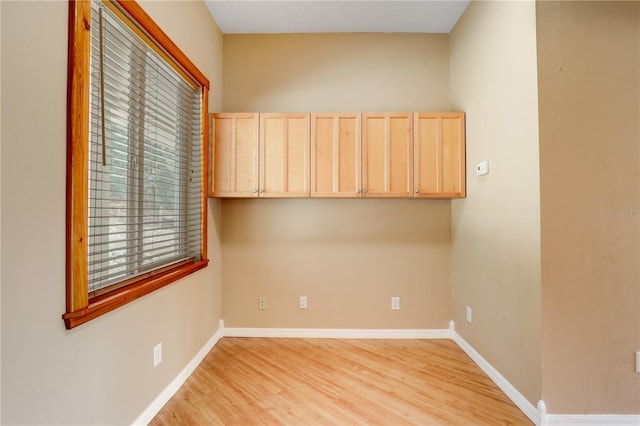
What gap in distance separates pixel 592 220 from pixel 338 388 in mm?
1923

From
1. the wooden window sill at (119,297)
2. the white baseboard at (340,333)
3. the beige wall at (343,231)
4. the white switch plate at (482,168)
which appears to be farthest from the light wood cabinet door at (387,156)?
the wooden window sill at (119,297)

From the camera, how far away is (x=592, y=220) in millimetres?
1644

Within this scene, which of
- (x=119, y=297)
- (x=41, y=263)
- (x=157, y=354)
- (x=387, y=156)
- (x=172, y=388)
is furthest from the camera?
(x=387, y=156)

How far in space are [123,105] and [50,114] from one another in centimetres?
48

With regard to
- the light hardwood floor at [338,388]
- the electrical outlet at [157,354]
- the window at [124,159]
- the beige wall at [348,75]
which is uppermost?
the beige wall at [348,75]

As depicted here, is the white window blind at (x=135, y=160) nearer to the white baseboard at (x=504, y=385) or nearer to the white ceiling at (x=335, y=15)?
the white ceiling at (x=335, y=15)

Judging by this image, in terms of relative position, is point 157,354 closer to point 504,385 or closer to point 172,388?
point 172,388

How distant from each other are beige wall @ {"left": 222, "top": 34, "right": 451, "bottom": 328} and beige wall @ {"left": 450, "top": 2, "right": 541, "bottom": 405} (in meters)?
0.28

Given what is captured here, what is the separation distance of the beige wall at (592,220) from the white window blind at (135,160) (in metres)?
2.35

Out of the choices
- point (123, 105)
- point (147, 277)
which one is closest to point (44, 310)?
point (147, 277)

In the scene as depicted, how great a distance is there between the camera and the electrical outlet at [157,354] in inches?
68.0

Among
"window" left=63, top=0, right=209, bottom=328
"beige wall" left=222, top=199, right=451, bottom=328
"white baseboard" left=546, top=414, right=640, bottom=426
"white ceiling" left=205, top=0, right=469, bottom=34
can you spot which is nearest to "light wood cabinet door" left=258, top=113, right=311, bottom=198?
"beige wall" left=222, top=199, right=451, bottom=328

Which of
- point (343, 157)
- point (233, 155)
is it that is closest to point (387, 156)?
point (343, 157)

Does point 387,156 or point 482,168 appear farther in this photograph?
point 387,156
